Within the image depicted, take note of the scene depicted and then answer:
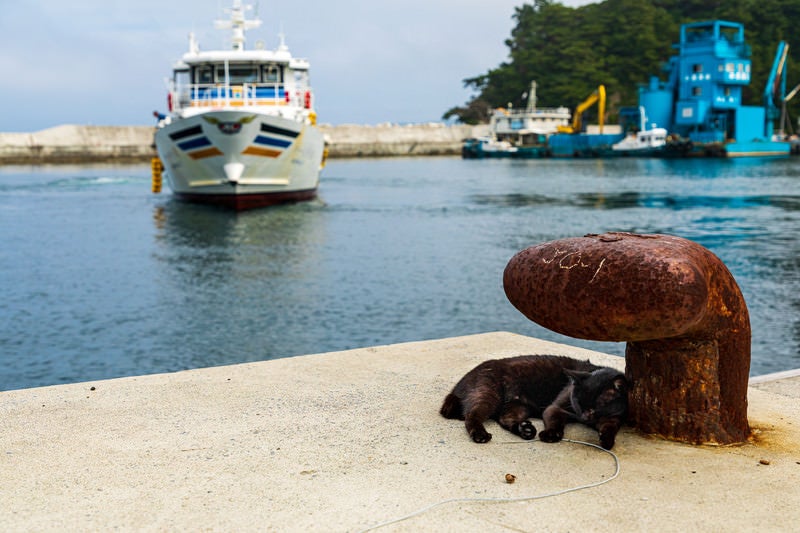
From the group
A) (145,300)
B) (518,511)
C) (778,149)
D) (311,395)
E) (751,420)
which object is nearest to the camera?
(518,511)

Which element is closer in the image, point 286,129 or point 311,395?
point 311,395

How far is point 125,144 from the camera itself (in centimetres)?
8162

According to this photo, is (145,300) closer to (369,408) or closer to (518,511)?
(369,408)

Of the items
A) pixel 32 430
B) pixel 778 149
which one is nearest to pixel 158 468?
pixel 32 430

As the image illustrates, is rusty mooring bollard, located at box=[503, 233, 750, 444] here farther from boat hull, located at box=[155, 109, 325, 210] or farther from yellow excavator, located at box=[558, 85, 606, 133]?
yellow excavator, located at box=[558, 85, 606, 133]

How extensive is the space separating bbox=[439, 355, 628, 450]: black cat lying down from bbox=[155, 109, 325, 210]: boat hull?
2468cm

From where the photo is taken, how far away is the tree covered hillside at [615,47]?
85.9 metres

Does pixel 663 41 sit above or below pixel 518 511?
above

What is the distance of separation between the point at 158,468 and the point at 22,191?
140 feet

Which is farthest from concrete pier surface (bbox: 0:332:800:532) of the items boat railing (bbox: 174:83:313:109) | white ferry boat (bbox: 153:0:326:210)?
boat railing (bbox: 174:83:313:109)

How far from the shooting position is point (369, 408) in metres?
4.30

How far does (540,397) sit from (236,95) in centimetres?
2848

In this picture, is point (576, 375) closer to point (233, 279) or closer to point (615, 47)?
point (233, 279)

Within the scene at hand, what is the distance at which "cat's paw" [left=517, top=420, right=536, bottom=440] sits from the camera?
3836 mm
